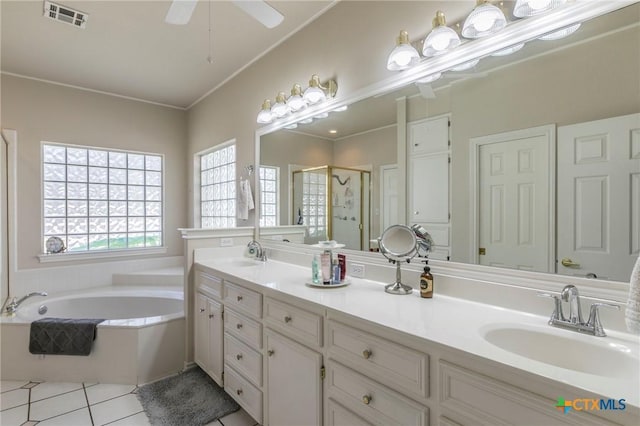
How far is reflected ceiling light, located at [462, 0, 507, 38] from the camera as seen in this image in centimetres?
129

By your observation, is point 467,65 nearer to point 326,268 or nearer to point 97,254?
point 326,268

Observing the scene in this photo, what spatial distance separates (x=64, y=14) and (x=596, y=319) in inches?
141

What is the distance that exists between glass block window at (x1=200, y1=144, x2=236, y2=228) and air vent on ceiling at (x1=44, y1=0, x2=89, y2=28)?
159 centimetres

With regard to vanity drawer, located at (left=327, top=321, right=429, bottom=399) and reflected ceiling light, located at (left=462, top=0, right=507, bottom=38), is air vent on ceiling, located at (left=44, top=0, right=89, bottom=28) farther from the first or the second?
vanity drawer, located at (left=327, top=321, right=429, bottom=399)

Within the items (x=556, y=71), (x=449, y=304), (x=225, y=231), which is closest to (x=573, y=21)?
(x=556, y=71)

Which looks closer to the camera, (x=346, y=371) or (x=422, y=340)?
(x=422, y=340)

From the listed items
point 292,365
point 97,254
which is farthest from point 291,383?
point 97,254

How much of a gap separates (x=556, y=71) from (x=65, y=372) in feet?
12.0

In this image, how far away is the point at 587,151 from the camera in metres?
1.12

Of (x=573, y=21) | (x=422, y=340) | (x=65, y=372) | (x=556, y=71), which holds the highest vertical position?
(x=573, y=21)

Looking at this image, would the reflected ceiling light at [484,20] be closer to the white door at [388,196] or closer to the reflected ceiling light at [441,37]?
the reflected ceiling light at [441,37]

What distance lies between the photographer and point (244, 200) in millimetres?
3025

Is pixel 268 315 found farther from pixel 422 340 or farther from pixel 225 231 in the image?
pixel 225 231

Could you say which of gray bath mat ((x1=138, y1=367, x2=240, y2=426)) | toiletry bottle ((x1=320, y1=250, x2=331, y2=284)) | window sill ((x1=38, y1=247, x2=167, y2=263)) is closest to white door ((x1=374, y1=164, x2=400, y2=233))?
toiletry bottle ((x1=320, y1=250, x2=331, y2=284))
